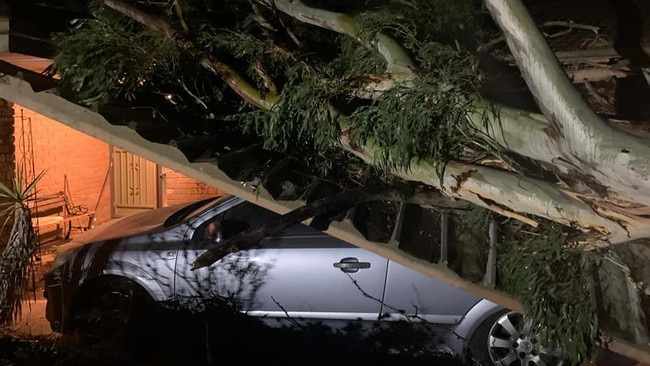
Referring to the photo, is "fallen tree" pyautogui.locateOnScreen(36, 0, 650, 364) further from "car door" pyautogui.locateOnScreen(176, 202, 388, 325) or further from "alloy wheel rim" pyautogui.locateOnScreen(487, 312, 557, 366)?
"alloy wheel rim" pyautogui.locateOnScreen(487, 312, 557, 366)

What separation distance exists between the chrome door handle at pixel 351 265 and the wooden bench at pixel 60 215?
16.0ft

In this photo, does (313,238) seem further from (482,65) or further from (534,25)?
(534,25)

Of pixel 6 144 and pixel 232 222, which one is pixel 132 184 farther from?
pixel 232 222

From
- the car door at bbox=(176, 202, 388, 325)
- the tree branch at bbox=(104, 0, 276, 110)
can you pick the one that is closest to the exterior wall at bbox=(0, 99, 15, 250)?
the car door at bbox=(176, 202, 388, 325)

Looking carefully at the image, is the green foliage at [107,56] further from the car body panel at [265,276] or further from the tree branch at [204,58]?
the car body panel at [265,276]

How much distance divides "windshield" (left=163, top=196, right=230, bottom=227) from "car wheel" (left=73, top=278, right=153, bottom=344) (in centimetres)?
63

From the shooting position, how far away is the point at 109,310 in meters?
5.81

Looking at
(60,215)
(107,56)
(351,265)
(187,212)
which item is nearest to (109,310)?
(187,212)

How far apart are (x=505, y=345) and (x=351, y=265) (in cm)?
134

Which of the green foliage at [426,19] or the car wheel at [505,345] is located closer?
the green foliage at [426,19]

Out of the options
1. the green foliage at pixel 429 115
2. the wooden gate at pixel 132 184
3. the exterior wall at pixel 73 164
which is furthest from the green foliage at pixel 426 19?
the wooden gate at pixel 132 184

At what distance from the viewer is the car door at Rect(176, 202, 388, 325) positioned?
16.9 ft

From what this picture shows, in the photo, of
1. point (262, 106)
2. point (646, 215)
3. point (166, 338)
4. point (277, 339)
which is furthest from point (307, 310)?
point (646, 215)

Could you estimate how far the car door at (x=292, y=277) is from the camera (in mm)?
5160
